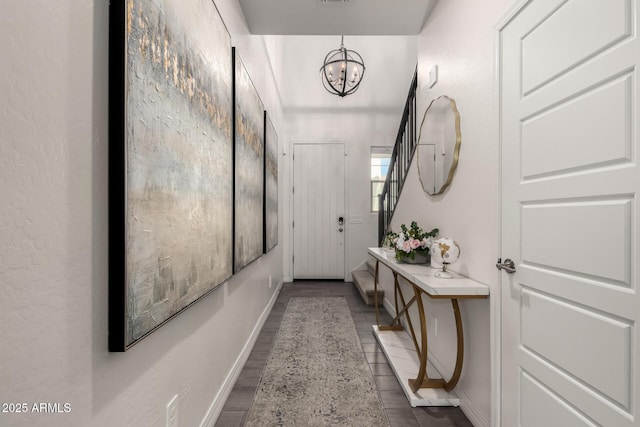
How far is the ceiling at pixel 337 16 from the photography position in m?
2.25

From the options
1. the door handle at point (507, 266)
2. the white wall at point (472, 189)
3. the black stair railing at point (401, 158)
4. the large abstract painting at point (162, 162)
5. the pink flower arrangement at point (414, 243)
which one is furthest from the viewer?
the black stair railing at point (401, 158)

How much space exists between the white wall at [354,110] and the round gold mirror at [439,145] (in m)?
2.61

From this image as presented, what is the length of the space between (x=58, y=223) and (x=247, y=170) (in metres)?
1.61

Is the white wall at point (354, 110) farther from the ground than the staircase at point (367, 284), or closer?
farther from the ground

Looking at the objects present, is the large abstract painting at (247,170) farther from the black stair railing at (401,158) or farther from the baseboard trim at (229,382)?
the black stair railing at (401,158)

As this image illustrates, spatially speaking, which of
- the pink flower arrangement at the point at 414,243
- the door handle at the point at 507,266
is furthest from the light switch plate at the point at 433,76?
the door handle at the point at 507,266

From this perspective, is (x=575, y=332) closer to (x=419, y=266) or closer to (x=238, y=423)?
(x=419, y=266)

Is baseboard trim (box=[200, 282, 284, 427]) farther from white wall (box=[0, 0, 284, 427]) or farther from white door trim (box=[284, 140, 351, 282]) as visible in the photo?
white door trim (box=[284, 140, 351, 282])

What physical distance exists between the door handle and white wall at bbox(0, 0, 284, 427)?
149 cm

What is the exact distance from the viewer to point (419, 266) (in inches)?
88.4

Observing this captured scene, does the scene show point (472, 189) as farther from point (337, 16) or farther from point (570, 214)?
point (337, 16)

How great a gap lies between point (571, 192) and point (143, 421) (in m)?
1.62

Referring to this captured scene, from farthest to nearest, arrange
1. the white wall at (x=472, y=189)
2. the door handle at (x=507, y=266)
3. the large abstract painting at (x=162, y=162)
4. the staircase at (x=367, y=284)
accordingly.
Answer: the staircase at (x=367, y=284), the white wall at (x=472, y=189), the door handle at (x=507, y=266), the large abstract painting at (x=162, y=162)

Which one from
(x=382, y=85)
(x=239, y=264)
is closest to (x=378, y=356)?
(x=239, y=264)
